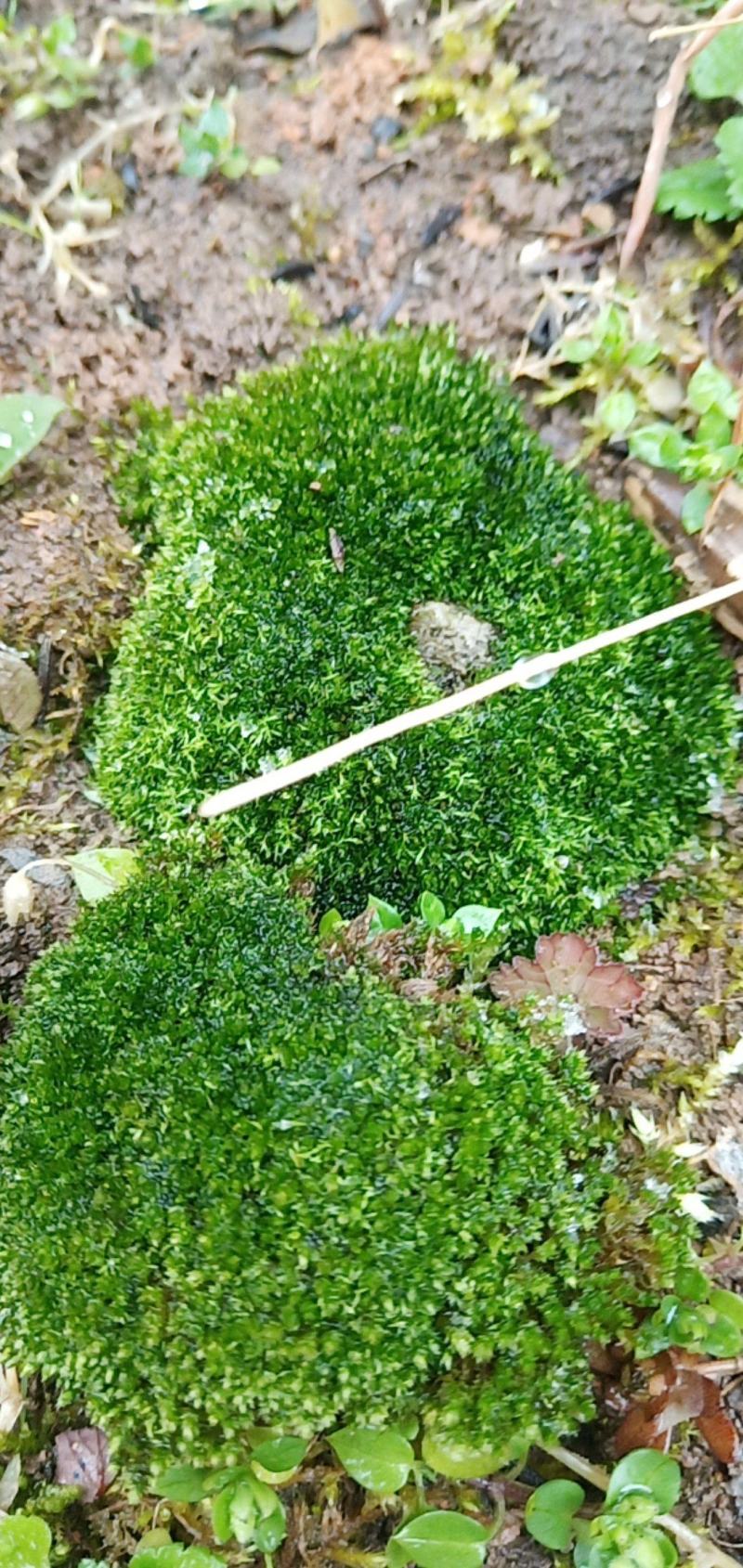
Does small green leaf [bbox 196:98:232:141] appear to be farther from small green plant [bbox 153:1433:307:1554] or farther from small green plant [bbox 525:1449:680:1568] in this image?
small green plant [bbox 525:1449:680:1568]

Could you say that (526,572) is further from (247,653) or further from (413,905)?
(413,905)

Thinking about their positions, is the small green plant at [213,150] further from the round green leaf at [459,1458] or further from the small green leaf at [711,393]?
the round green leaf at [459,1458]

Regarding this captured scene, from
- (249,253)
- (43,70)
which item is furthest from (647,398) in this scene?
(43,70)

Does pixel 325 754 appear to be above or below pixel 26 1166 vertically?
above

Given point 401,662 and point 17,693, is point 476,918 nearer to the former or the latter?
point 401,662

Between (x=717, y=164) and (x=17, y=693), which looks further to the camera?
(x=717, y=164)

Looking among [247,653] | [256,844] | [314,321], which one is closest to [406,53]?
[314,321]
